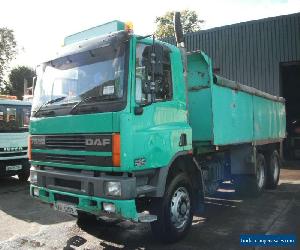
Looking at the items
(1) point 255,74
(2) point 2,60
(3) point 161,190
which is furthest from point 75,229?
(2) point 2,60

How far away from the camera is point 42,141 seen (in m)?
5.83

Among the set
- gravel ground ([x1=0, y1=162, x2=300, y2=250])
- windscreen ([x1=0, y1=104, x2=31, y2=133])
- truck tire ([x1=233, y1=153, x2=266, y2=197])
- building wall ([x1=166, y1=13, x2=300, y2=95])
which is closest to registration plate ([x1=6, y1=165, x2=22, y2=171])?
windscreen ([x1=0, y1=104, x2=31, y2=133])

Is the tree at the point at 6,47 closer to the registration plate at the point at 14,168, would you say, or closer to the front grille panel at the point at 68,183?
the registration plate at the point at 14,168

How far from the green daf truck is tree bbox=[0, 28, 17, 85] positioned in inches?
1898

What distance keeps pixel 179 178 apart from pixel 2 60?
50.0 metres

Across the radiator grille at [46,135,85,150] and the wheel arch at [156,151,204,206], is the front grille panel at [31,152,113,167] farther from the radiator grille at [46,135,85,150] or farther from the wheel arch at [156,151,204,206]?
the wheel arch at [156,151,204,206]

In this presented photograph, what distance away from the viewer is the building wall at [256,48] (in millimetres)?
15773

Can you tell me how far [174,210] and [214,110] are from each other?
189 cm

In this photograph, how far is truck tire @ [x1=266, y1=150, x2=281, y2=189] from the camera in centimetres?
998

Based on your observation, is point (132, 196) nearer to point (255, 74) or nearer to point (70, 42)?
point (70, 42)

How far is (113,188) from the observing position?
484 centimetres

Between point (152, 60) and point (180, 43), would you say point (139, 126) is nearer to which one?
point (152, 60)

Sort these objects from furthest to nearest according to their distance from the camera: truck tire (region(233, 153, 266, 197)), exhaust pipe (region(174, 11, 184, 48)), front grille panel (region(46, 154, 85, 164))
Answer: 1. truck tire (region(233, 153, 266, 197))
2. exhaust pipe (region(174, 11, 184, 48))
3. front grille panel (region(46, 154, 85, 164))

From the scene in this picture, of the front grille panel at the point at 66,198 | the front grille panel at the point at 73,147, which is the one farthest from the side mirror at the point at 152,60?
the front grille panel at the point at 66,198
